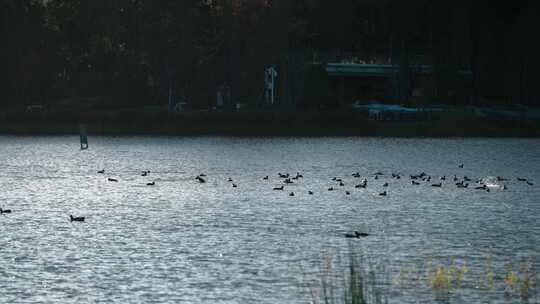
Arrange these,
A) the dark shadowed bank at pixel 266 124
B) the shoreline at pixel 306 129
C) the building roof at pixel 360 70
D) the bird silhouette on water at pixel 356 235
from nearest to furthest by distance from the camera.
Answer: the bird silhouette on water at pixel 356 235
the shoreline at pixel 306 129
the dark shadowed bank at pixel 266 124
the building roof at pixel 360 70

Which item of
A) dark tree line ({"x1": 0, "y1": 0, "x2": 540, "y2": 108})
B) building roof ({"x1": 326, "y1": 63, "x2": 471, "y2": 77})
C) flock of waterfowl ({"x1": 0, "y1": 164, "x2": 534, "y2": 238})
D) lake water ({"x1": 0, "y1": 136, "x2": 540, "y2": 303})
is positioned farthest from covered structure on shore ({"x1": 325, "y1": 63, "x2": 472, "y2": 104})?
flock of waterfowl ({"x1": 0, "y1": 164, "x2": 534, "y2": 238})

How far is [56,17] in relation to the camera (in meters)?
150

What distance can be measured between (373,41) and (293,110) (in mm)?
14913

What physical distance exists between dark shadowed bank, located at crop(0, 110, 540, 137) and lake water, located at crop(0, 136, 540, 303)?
3282 cm

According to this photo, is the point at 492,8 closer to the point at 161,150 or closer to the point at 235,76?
the point at 235,76

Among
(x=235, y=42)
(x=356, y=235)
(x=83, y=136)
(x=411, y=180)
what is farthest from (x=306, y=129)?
(x=356, y=235)

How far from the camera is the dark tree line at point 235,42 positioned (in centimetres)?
13862

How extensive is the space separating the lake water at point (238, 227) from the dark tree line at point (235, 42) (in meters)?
39.3

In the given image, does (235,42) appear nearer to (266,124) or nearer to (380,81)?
(266,124)

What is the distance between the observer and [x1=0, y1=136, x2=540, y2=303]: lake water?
3659cm

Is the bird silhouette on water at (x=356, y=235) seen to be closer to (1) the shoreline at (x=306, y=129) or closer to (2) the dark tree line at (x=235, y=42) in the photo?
(1) the shoreline at (x=306, y=129)

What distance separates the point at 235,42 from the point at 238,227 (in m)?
87.9

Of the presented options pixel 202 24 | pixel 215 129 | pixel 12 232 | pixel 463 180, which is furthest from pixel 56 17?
pixel 12 232

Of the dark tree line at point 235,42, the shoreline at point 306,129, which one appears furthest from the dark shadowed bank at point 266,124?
the dark tree line at point 235,42
